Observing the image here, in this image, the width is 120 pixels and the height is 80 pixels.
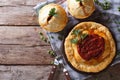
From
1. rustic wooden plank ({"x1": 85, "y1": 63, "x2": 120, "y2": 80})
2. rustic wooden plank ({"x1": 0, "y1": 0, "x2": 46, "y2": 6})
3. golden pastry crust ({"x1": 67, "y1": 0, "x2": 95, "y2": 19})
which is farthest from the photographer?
rustic wooden plank ({"x1": 0, "y1": 0, "x2": 46, "y2": 6})

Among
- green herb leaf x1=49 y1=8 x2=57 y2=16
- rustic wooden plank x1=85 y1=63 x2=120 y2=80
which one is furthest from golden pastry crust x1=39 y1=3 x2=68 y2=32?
rustic wooden plank x1=85 y1=63 x2=120 y2=80

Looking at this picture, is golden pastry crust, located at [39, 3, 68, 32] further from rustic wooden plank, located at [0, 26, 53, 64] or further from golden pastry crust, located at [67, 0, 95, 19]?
rustic wooden plank, located at [0, 26, 53, 64]

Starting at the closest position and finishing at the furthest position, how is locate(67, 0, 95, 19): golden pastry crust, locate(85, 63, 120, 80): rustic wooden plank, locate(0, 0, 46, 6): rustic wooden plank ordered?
1. locate(67, 0, 95, 19): golden pastry crust
2. locate(85, 63, 120, 80): rustic wooden plank
3. locate(0, 0, 46, 6): rustic wooden plank

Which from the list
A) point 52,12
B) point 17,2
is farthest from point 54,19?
point 17,2

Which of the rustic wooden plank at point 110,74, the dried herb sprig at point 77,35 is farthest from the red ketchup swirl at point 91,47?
the rustic wooden plank at point 110,74

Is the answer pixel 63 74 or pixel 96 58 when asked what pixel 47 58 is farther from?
pixel 96 58

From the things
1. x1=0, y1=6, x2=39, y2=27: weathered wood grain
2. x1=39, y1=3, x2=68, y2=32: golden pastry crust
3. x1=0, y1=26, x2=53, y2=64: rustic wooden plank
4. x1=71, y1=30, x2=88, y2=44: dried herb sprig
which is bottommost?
x1=0, y1=26, x2=53, y2=64: rustic wooden plank
